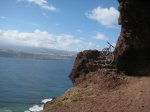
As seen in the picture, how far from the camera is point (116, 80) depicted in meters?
24.3

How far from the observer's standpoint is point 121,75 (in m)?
25.8

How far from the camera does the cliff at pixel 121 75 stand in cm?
2145

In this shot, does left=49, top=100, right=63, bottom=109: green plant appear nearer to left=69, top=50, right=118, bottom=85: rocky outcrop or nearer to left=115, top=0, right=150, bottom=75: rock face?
left=69, top=50, right=118, bottom=85: rocky outcrop

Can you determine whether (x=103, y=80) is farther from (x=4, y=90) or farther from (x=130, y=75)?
(x=4, y=90)

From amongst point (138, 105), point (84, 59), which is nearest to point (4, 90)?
point (84, 59)

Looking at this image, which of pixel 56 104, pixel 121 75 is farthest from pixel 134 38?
pixel 56 104

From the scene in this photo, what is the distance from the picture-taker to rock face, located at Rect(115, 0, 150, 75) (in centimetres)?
2489

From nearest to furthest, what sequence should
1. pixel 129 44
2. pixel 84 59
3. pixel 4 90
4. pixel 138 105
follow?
pixel 138 105 < pixel 129 44 < pixel 84 59 < pixel 4 90

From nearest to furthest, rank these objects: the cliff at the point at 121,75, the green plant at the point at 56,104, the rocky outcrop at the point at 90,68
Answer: the cliff at the point at 121,75
the green plant at the point at 56,104
the rocky outcrop at the point at 90,68

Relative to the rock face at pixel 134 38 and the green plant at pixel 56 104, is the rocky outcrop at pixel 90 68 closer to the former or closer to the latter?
the rock face at pixel 134 38

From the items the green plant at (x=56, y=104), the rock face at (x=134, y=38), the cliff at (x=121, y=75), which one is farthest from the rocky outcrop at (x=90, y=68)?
the green plant at (x=56, y=104)

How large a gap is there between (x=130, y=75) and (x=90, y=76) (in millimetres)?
3200

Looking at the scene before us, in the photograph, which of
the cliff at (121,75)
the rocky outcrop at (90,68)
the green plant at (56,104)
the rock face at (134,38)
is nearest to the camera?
the cliff at (121,75)

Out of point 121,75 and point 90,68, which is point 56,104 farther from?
point 121,75
